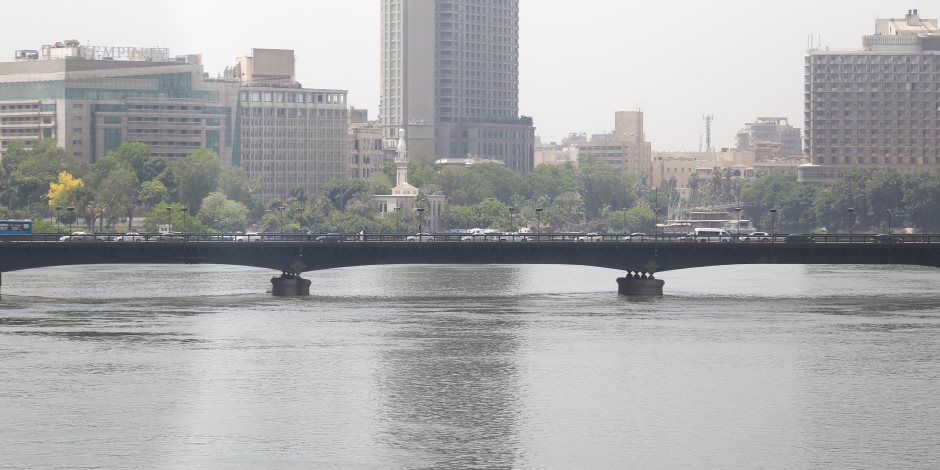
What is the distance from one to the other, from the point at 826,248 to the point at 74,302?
61.2 metres

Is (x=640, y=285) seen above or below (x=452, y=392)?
above

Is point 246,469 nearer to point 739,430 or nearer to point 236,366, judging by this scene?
point 739,430

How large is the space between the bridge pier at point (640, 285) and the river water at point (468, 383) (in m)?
4.65

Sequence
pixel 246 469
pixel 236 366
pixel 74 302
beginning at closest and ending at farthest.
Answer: pixel 246 469, pixel 236 366, pixel 74 302

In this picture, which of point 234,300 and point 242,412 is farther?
point 234,300

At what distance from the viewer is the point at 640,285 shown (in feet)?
527

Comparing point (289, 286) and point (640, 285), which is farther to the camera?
point (640, 285)

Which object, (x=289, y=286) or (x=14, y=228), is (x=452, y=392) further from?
(x=14, y=228)

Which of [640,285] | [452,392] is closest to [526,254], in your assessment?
[640,285]

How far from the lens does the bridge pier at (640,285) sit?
16062 cm

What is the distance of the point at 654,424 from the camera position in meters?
88.1

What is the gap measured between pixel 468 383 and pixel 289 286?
198 ft

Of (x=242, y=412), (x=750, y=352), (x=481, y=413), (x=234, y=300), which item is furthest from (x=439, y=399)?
(x=234, y=300)

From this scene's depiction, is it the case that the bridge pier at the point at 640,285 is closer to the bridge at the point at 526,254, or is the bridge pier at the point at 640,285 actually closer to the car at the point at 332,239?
the bridge at the point at 526,254
